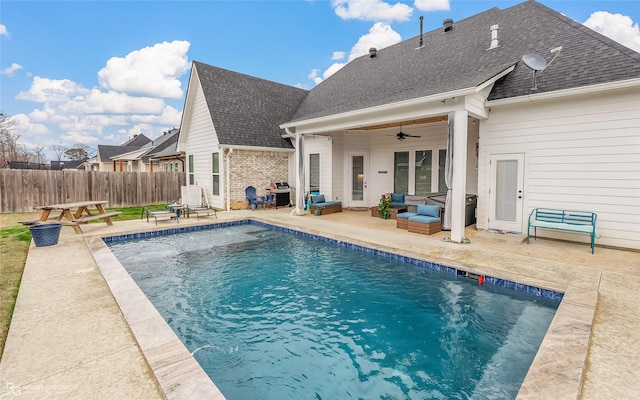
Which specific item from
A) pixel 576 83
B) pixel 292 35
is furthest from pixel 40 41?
pixel 576 83

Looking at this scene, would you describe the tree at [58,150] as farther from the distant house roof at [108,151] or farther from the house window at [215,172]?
the house window at [215,172]

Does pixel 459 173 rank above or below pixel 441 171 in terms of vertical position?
below

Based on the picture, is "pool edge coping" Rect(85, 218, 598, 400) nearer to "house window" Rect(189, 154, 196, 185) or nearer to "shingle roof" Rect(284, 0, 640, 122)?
"shingle roof" Rect(284, 0, 640, 122)

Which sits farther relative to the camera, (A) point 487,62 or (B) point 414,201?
(B) point 414,201

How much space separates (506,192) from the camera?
7738mm

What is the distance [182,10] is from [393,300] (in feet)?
50.0

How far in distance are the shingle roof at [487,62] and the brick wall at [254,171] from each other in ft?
10.0

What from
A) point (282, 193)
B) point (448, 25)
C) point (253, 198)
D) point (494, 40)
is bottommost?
point (253, 198)

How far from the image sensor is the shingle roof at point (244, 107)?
12977 millimetres

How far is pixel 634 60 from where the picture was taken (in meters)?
6.00

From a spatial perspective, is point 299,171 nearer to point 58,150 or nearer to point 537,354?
point 537,354

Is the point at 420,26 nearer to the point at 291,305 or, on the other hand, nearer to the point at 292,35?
the point at 292,35

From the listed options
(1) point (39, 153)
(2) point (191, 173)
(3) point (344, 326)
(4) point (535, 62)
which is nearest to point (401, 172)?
(4) point (535, 62)

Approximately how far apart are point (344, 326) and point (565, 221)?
5.94m
